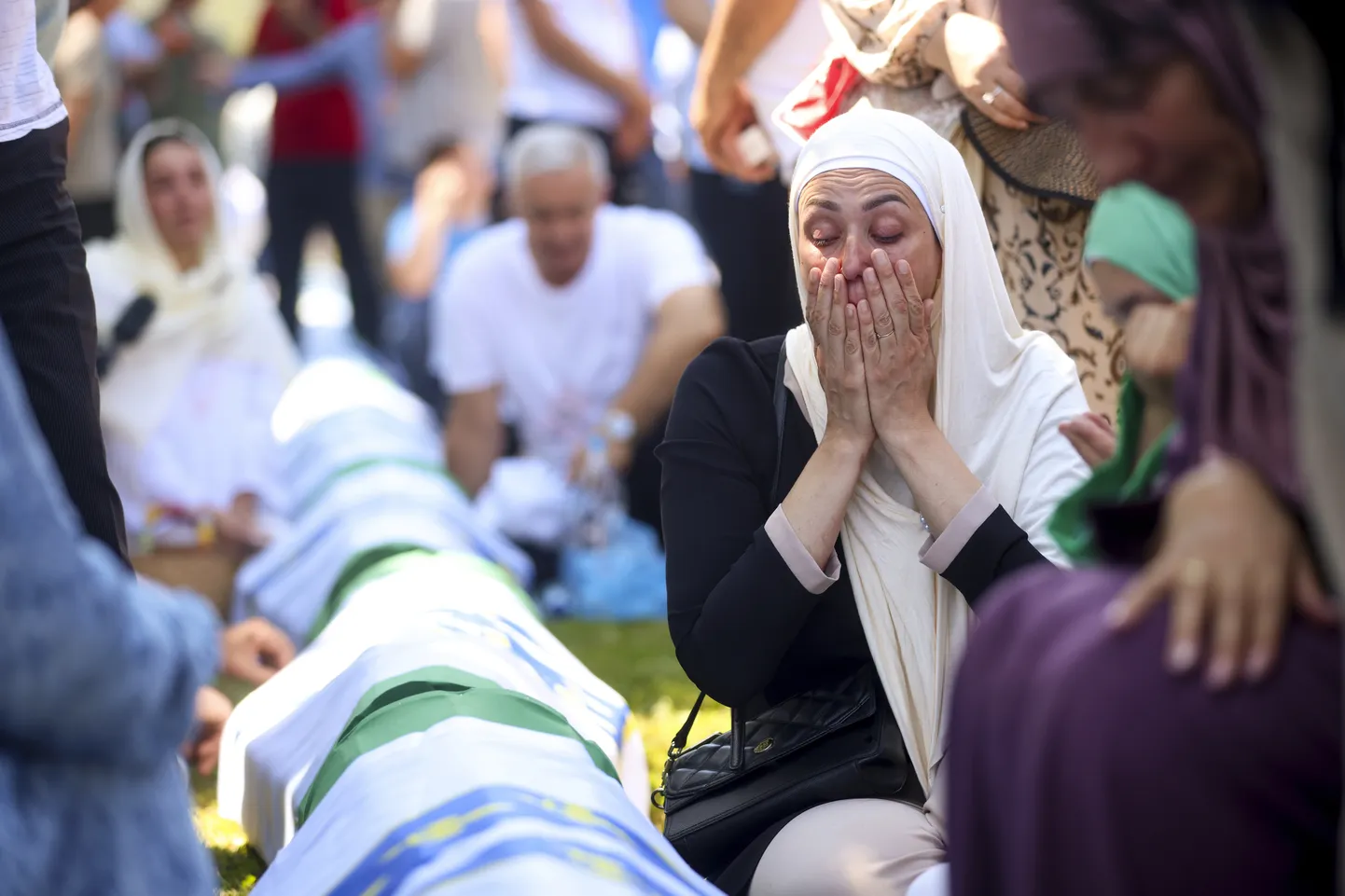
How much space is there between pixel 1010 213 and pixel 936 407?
2.45 feet

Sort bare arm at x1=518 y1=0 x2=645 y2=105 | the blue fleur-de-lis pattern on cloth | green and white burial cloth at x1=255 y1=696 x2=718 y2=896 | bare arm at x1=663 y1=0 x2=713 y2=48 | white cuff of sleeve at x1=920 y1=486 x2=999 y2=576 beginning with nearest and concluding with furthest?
the blue fleur-de-lis pattern on cloth
green and white burial cloth at x1=255 y1=696 x2=718 y2=896
white cuff of sleeve at x1=920 y1=486 x2=999 y2=576
bare arm at x1=663 y1=0 x2=713 y2=48
bare arm at x1=518 y1=0 x2=645 y2=105

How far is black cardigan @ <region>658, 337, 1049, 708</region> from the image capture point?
240 cm

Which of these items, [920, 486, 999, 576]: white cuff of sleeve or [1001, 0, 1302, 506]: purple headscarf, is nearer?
[1001, 0, 1302, 506]: purple headscarf

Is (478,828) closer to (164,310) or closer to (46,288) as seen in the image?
(46,288)

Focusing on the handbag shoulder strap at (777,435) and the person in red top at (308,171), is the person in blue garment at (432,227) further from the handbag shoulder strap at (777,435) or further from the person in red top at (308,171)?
the handbag shoulder strap at (777,435)

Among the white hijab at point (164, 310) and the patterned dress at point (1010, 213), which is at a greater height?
the patterned dress at point (1010, 213)

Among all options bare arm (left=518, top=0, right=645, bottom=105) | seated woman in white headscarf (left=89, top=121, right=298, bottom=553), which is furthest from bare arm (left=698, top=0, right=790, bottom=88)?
bare arm (left=518, top=0, right=645, bottom=105)

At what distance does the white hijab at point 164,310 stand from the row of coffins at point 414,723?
46 cm

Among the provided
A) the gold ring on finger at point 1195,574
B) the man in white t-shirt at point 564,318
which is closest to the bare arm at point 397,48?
the man in white t-shirt at point 564,318

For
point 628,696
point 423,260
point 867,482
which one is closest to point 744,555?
point 867,482

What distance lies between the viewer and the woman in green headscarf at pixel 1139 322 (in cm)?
166

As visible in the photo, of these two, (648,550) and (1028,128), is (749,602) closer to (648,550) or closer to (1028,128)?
(1028,128)

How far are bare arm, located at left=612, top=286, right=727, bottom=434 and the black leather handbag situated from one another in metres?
3.05

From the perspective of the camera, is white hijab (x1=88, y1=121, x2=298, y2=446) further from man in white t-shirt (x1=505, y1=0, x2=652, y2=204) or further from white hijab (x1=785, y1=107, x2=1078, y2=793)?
white hijab (x1=785, y1=107, x2=1078, y2=793)
